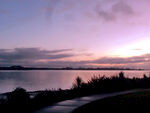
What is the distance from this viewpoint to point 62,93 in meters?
14.4

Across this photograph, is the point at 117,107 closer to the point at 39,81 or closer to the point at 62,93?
the point at 62,93

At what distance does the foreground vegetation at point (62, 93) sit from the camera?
10203mm

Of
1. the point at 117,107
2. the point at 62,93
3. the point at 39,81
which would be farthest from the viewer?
the point at 39,81

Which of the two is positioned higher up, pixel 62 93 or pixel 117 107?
pixel 62 93

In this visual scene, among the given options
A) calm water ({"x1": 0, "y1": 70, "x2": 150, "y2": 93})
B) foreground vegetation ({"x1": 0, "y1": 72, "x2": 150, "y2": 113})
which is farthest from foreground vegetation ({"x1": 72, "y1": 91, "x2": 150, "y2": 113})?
calm water ({"x1": 0, "y1": 70, "x2": 150, "y2": 93})

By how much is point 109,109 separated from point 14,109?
12.6ft

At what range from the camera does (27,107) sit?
10.3 meters

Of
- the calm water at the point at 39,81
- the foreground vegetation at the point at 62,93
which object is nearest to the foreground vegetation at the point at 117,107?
the foreground vegetation at the point at 62,93

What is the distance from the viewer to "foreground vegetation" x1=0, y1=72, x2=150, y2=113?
10.2m

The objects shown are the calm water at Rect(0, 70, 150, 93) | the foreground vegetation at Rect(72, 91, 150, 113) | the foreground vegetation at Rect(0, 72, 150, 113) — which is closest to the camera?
the foreground vegetation at Rect(72, 91, 150, 113)

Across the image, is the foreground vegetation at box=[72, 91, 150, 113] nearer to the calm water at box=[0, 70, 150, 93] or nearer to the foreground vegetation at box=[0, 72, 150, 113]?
the foreground vegetation at box=[0, 72, 150, 113]

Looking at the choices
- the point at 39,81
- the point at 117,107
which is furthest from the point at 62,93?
the point at 39,81

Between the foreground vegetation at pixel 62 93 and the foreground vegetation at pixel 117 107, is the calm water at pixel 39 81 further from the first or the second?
the foreground vegetation at pixel 117 107

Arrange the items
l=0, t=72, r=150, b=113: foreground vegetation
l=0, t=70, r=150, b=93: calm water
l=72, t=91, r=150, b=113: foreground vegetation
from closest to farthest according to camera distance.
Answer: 1. l=72, t=91, r=150, b=113: foreground vegetation
2. l=0, t=72, r=150, b=113: foreground vegetation
3. l=0, t=70, r=150, b=93: calm water
